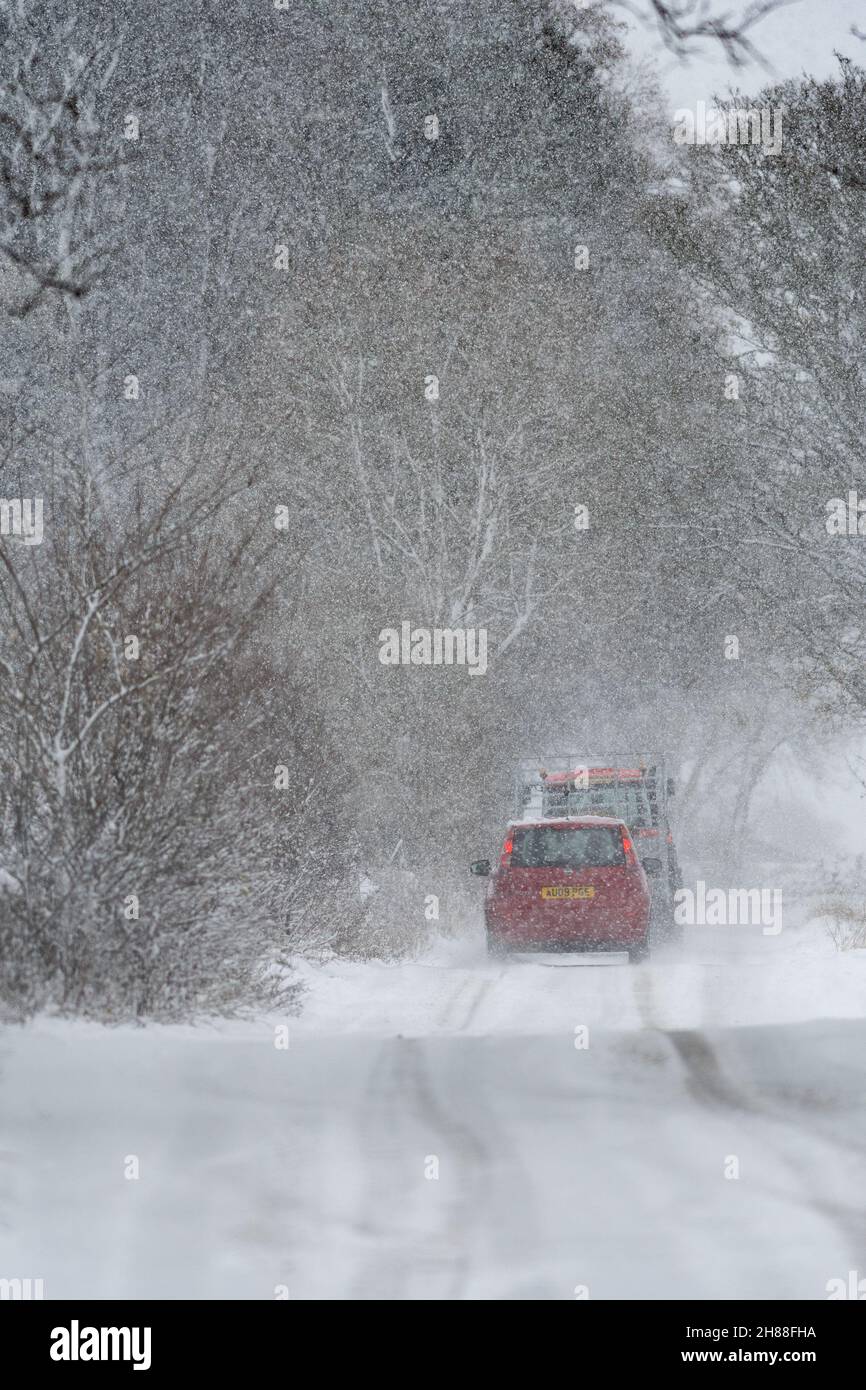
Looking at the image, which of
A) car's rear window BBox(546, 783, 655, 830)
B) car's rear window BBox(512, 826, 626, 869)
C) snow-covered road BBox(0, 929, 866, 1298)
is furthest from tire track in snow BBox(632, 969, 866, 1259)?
car's rear window BBox(546, 783, 655, 830)

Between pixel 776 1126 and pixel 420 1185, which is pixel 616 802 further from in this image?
pixel 420 1185

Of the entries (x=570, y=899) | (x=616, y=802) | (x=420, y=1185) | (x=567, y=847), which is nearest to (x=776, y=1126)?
(x=420, y=1185)

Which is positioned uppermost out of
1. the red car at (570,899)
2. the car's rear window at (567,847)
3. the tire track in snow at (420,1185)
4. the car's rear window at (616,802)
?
the car's rear window at (616,802)

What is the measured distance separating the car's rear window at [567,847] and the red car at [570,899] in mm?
11

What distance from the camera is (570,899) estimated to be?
18.0 metres

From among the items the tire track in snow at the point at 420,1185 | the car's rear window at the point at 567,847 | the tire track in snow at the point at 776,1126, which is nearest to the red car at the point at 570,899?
the car's rear window at the point at 567,847

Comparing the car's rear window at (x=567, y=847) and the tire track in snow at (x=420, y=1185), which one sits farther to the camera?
the car's rear window at (x=567, y=847)

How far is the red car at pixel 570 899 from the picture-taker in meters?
18.0

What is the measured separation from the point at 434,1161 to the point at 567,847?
1057cm

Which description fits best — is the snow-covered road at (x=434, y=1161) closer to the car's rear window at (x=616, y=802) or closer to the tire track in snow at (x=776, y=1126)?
the tire track in snow at (x=776, y=1126)

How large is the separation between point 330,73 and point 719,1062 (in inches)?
963

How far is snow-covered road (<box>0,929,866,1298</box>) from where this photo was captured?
667 cm

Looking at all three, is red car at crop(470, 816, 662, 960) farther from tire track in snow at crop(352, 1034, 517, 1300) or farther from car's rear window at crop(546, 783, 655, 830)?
tire track in snow at crop(352, 1034, 517, 1300)
